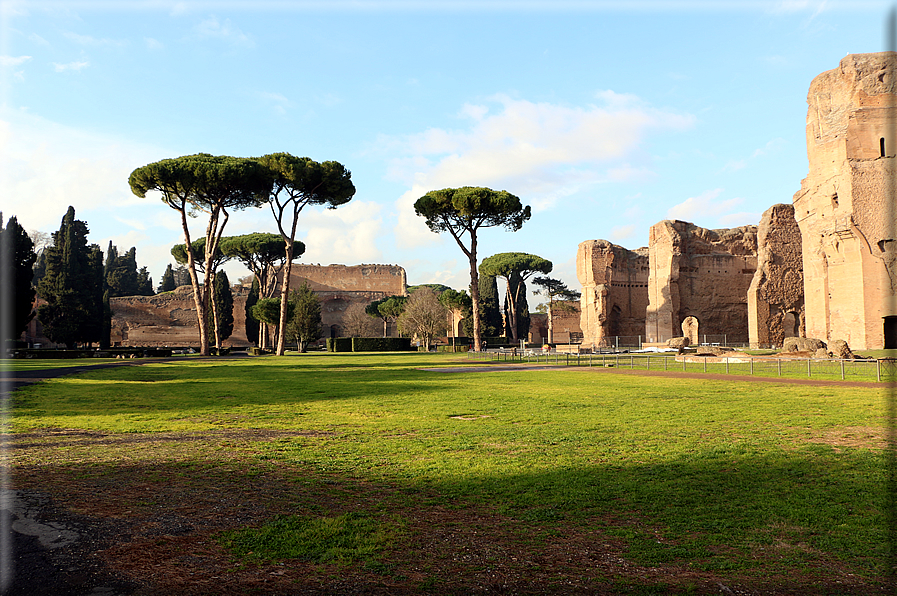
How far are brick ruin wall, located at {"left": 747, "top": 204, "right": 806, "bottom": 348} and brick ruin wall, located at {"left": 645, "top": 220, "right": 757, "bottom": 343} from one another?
6288mm

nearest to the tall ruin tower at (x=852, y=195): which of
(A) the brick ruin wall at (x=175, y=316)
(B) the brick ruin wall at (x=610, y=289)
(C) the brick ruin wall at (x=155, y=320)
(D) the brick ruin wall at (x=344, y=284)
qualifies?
(B) the brick ruin wall at (x=610, y=289)

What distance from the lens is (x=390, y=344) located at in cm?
4403

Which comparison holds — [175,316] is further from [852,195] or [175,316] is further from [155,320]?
[852,195]

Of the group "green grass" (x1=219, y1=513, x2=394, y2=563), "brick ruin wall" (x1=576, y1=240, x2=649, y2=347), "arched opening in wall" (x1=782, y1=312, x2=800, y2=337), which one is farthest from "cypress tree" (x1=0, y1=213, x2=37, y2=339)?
"arched opening in wall" (x1=782, y1=312, x2=800, y2=337)

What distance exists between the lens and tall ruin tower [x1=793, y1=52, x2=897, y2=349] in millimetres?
20562

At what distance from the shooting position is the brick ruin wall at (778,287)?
28578 millimetres

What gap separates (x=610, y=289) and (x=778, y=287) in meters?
12.4

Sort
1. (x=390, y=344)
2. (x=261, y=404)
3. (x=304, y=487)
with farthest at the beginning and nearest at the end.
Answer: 1. (x=390, y=344)
2. (x=261, y=404)
3. (x=304, y=487)

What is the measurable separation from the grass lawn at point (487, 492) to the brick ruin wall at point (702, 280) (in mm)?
28309

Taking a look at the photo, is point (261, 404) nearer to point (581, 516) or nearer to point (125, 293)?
point (581, 516)

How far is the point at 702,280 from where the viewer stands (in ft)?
117

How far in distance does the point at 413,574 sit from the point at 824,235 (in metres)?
25.2

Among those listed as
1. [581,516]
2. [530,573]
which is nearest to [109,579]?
[530,573]

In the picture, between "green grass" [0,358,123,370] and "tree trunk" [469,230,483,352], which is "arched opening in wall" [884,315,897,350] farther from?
"green grass" [0,358,123,370]
